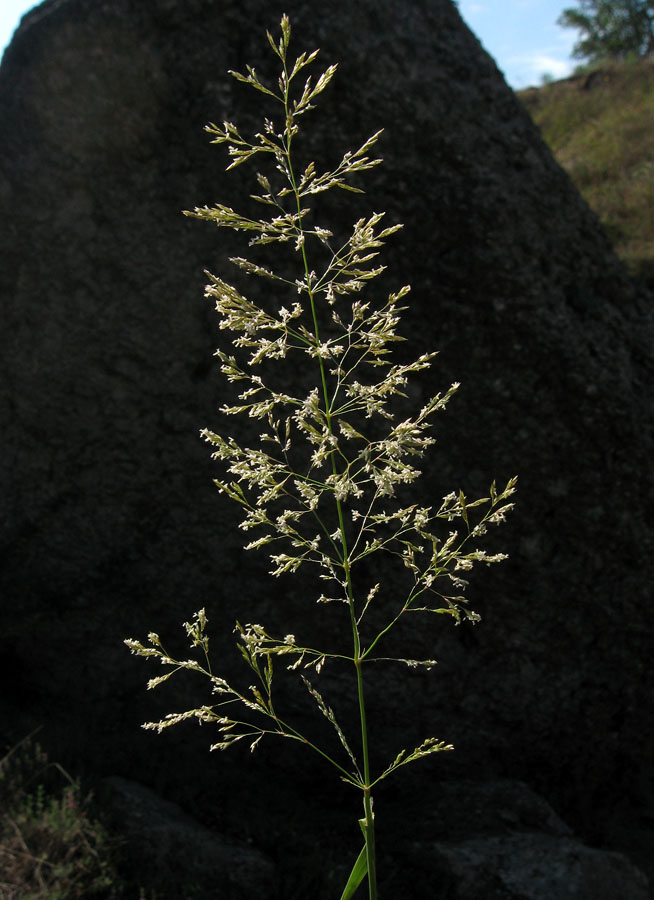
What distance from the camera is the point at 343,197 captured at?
3463mm

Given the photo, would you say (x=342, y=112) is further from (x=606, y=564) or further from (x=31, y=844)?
(x=31, y=844)

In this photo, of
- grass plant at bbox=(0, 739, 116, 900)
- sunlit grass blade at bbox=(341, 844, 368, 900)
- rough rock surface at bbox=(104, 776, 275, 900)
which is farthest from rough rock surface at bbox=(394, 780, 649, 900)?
sunlit grass blade at bbox=(341, 844, 368, 900)

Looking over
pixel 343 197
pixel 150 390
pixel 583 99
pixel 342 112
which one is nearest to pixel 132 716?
pixel 150 390

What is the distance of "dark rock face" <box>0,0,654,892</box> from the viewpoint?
11.3 feet

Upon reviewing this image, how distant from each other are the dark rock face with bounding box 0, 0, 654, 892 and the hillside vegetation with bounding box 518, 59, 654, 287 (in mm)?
1950

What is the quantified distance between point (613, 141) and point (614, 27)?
1328 centimetres

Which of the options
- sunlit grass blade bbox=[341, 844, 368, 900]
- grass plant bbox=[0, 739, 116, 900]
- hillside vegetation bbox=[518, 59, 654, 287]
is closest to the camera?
sunlit grass blade bbox=[341, 844, 368, 900]

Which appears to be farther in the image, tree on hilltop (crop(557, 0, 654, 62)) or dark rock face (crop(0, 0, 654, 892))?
tree on hilltop (crop(557, 0, 654, 62))

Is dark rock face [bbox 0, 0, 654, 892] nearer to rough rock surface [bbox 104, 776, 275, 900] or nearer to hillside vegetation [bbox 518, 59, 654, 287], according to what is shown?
rough rock surface [bbox 104, 776, 275, 900]

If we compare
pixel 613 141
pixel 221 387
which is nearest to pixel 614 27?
pixel 613 141

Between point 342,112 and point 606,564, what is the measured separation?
2.22 metres

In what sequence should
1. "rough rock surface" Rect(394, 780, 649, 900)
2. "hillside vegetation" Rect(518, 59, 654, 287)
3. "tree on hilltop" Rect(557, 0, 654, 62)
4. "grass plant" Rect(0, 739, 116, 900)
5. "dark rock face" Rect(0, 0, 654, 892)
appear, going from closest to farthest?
"grass plant" Rect(0, 739, 116, 900), "rough rock surface" Rect(394, 780, 649, 900), "dark rock face" Rect(0, 0, 654, 892), "hillside vegetation" Rect(518, 59, 654, 287), "tree on hilltop" Rect(557, 0, 654, 62)

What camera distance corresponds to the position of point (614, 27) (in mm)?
18469

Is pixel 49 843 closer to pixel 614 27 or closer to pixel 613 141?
pixel 613 141
